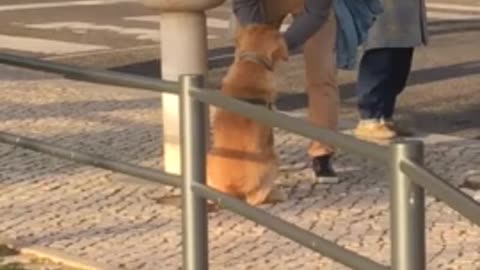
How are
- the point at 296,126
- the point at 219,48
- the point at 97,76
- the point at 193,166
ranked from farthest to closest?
1. the point at 219,48
2. the point at 97,76
3. the point at 193,166
4. the point at 296,126

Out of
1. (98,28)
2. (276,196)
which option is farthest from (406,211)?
(98,28)

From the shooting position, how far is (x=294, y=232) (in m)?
4.70

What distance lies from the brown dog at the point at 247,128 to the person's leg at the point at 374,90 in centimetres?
239

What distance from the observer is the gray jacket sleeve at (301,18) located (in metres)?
8.22

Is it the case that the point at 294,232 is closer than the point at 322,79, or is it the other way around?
the point at 294,232

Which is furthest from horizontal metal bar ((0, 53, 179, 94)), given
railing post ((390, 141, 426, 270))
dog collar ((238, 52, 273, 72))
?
dog collar ((238, 52, 273, 72))

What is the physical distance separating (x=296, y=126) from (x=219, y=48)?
13.2 meters

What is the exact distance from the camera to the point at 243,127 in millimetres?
7867

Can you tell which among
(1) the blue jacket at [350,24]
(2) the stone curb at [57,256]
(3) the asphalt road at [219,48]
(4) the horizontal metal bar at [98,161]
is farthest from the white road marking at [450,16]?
(4) the horizontal metal bar at [98,161]

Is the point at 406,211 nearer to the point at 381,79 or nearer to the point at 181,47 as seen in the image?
the point at 181,47

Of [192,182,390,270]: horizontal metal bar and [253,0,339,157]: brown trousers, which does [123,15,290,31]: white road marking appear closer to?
[253,0,339,157]: brown trousers

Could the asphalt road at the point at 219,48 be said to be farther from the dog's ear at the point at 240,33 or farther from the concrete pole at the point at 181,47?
the dog's ear at the point at 240,33

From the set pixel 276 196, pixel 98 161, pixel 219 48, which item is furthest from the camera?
pixel 219 48

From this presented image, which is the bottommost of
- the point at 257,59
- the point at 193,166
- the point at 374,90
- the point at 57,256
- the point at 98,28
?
the point at 57,256
